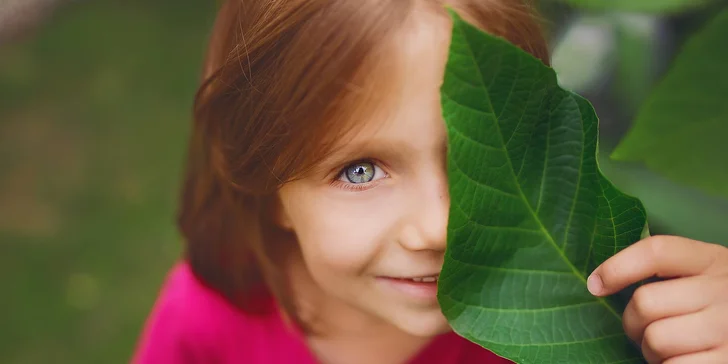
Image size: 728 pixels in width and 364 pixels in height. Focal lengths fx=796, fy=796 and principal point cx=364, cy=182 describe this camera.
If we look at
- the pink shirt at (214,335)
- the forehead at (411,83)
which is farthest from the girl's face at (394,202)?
the pink shirt at (214,335)

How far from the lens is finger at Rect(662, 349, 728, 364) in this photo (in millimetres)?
468

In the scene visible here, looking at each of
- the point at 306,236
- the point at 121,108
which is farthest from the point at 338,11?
the point at 121,108

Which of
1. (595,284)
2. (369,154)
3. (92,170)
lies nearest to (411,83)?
(369,154)

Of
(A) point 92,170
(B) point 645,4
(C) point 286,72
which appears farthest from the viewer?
(A) point 92,170

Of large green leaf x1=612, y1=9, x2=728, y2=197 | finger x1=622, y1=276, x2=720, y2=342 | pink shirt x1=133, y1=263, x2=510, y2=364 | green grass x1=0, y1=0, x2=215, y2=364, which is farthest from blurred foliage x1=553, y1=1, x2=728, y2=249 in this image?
green grass x1=0, y1=0, x2=215, y2=364

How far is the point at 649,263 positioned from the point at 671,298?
1.0 inches

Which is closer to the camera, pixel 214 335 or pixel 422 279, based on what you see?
pixel 422 279

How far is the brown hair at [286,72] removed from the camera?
547 millimetres

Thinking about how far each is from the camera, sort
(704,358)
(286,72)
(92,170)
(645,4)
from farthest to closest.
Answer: (92,170) < (645,4) < (286,72) < (704,358)

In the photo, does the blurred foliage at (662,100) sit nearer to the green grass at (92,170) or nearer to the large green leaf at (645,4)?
the large green leaf at (645,4)

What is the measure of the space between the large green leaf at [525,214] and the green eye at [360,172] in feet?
0.44

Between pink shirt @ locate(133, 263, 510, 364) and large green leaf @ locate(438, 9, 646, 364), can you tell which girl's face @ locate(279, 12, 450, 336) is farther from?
pink shirt @ locate(133, 263, 510, 364)

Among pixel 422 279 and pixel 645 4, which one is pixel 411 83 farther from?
pixel 645 4

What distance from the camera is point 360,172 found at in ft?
1.92
